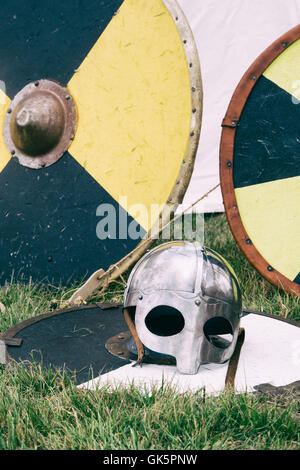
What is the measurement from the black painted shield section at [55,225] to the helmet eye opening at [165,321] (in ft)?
1.65

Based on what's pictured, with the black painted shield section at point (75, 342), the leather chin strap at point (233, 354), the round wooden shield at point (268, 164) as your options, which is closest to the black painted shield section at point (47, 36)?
the round wooden shield at point (268, 164)

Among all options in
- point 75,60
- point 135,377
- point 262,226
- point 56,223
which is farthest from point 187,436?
point 75,60

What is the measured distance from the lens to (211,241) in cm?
292

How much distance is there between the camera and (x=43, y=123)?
2240mm

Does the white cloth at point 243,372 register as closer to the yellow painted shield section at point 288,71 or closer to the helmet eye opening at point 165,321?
the helmet eye opening at point 165,321

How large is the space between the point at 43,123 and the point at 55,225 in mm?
420

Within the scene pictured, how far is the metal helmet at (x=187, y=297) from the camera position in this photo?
148cm

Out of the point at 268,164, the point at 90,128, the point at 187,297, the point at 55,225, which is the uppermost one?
the point at 90,128

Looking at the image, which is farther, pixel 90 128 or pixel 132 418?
pixel 90 128

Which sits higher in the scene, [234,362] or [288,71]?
[288,71]

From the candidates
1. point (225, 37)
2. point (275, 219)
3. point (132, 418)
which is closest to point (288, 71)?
point (275, 219)

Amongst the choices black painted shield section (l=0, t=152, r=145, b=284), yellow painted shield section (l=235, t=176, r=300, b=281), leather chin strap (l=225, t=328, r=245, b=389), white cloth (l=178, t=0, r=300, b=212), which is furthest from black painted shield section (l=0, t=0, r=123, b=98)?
white cloth (l=178, t=0, r=300, b=212)

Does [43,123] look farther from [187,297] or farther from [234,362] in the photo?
[234,362]
